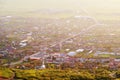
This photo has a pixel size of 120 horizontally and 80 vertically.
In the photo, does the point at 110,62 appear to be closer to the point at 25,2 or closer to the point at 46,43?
the point at 46,43

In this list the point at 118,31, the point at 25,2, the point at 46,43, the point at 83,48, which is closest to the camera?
the point at 83,48

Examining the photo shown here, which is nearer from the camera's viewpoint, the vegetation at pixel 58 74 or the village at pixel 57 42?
the vegetation at pixel 58 74

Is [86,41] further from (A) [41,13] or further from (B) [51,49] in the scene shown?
(A) [41,13]

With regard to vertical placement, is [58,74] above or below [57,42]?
below

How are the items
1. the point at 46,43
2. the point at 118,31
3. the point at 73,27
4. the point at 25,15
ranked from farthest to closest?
the point at 25,15, the point at 73,27, the point at 118,31, the point at 46,43

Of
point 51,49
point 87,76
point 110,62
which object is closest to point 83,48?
point 51,49

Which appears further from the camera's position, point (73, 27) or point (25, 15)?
point (25, 15)

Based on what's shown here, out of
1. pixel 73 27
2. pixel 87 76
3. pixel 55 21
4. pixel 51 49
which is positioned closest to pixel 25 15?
pixel 55 21

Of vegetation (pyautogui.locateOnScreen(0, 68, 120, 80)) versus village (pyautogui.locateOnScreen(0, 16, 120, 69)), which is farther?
village (pyautogui.locateOnScreen(0, 16, 120, 69))

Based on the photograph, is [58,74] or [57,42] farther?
[57,42]
